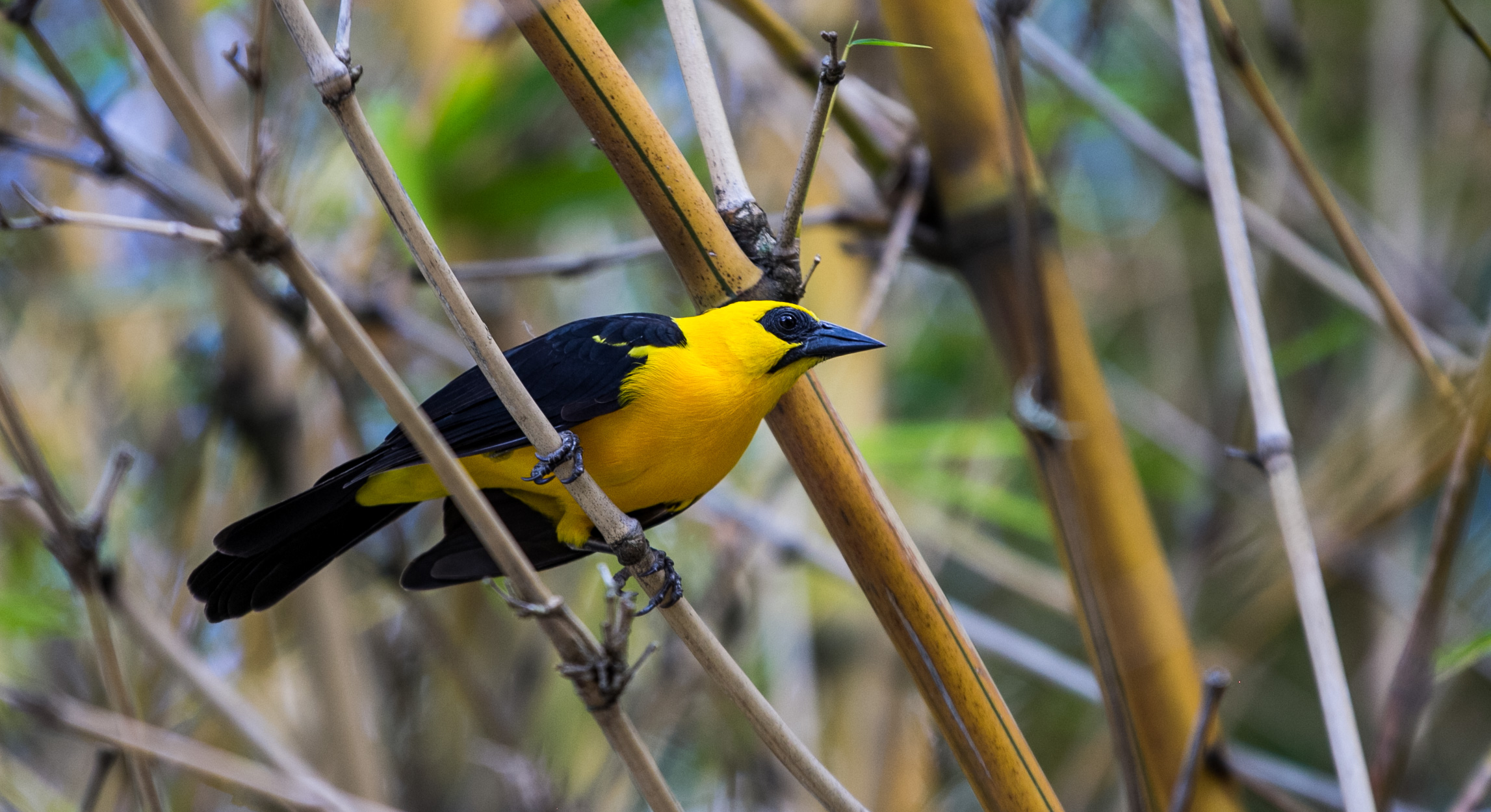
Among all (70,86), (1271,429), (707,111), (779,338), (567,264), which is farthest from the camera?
(567,264)

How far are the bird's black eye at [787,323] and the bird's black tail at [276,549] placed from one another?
74 centimetres

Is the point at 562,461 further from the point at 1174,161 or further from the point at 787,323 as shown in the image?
the point at 1174,161

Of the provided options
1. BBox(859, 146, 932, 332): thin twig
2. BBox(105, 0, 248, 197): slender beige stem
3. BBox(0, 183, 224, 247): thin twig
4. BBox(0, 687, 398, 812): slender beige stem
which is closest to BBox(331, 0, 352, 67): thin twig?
BBox(105, 0, 248, 197): slender beige stem

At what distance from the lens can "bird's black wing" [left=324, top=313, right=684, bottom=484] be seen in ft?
6.14

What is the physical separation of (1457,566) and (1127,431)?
1.06 metres

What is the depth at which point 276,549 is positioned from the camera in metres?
1.96

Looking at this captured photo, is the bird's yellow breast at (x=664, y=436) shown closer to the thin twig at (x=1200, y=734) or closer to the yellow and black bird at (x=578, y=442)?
the yellow and black bird at (x=578, y=442)

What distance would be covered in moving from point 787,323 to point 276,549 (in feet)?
3.25

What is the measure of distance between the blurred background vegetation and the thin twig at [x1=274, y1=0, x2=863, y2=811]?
3.94 feet

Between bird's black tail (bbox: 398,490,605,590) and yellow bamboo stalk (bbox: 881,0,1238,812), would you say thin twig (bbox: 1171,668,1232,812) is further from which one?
bird's black tail (bbox: 398,490,605,590)

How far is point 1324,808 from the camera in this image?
372 cm

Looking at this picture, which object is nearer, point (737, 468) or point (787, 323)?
point (787, 323)

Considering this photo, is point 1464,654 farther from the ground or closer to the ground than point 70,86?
closer to the ground

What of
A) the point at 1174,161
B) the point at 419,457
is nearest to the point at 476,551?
the point at 419,457
